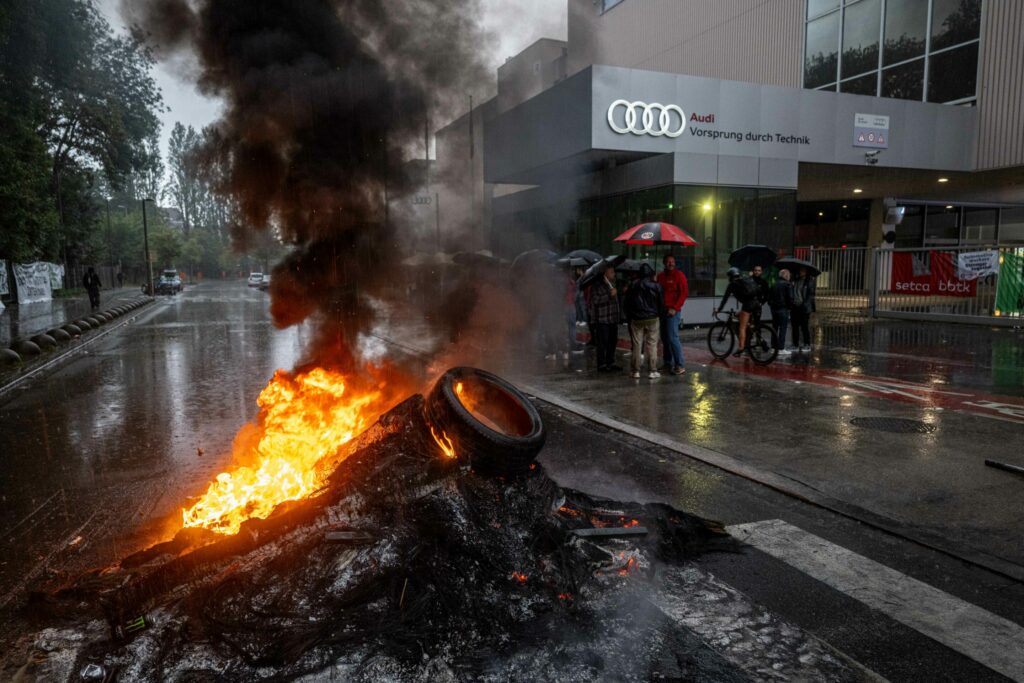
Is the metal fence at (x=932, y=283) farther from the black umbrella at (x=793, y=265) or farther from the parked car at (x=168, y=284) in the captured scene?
the parked car at (x=168, y=284)

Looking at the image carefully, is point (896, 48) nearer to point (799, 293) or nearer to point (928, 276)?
point (928, 276)

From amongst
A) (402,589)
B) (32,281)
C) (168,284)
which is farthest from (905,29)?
(168,284)

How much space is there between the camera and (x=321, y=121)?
19.6ft

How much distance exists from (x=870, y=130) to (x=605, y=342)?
12.4 m

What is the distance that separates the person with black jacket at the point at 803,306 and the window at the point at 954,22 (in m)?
12.7

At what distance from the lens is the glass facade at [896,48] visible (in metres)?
19.5

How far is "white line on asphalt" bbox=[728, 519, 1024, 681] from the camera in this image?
10.0 ft

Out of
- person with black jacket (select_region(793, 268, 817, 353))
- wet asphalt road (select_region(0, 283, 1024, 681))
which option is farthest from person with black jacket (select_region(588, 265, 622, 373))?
person with black jacket (select_region(793, 268, 817, 353))

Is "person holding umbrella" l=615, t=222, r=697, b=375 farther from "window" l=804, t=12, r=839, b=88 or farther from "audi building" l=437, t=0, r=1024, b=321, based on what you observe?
"window" l=804, t=12, r=839, b=88

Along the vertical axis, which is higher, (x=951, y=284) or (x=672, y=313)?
(x=951, y=284)

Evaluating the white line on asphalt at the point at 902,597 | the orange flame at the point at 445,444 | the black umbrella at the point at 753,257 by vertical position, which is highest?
the black umbrella at the point at 753,257

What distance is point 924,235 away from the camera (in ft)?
81.9

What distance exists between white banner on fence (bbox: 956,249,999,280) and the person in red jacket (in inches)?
402

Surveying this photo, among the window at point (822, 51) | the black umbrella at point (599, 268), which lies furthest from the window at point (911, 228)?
the black umbrella at point (599, 268)
